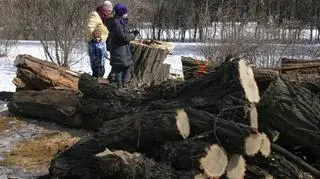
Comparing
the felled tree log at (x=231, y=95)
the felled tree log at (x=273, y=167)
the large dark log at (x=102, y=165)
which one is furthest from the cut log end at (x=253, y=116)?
the large dark log at (x=102, y=165)

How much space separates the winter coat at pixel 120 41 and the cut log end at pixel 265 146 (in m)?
4.16

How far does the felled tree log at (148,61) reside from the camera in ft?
31.6

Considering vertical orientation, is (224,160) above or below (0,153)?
above

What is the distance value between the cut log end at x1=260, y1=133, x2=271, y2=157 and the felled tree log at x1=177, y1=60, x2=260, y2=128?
215 mm

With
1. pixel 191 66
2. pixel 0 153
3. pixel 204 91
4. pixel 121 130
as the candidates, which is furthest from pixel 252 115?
pixel 0 153

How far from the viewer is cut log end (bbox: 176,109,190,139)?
4930 millimetres

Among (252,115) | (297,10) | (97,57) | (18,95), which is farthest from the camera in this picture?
(297,10)

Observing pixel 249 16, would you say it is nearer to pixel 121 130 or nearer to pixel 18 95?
pixel 18 95

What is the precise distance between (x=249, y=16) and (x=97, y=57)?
669 centimetres

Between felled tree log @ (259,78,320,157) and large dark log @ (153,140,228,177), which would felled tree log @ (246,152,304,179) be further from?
large dark log @ (153,140,228,177)

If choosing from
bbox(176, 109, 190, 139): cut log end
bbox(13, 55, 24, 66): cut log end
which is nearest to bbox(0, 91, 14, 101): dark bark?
bbox(13, 55, 24, 66): cut log end

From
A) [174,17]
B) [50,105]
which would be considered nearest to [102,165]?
[50,105]

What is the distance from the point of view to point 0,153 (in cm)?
672

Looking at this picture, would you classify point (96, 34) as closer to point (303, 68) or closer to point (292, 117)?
point (303, 68)
